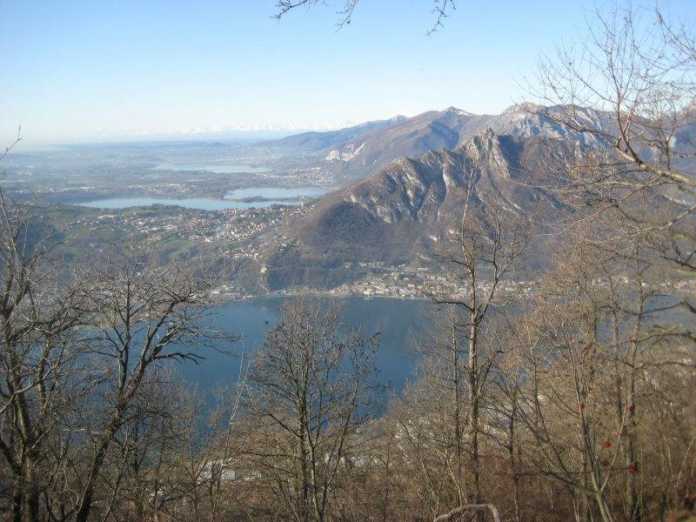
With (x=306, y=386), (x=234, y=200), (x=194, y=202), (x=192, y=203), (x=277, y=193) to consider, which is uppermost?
(x=277, y=193)

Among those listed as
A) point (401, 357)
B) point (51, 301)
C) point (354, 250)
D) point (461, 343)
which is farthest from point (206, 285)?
point (354, 250)

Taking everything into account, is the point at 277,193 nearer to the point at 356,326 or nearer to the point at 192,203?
the point at 192,203

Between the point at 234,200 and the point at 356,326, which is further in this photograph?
the point at 234,200

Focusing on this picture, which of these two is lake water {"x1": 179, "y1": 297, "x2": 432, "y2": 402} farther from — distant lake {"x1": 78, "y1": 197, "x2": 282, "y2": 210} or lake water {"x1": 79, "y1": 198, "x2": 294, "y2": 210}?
distant lake {"x1": 78, "y1": 197, "x2": 282, "y2": 210}

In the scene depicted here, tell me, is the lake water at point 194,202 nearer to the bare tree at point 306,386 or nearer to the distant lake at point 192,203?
the distant lake at point 192,203

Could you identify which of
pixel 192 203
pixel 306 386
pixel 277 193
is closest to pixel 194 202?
pixel 192 203

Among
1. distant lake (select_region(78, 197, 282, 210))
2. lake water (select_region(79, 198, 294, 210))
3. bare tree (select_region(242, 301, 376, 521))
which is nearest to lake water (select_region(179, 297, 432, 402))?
bare tree (select_region(242, 301, 376, 521))

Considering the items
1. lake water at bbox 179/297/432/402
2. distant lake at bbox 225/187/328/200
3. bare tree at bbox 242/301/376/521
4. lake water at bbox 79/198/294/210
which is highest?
distant lake at bbox 225/187/328/200

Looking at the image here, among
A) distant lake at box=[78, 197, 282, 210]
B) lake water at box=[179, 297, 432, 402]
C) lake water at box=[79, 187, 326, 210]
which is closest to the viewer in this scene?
lake water at box=[179, 297, 432, 402]

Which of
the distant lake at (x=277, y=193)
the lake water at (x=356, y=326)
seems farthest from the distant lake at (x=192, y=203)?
the lake water at (x=356, y=326)
